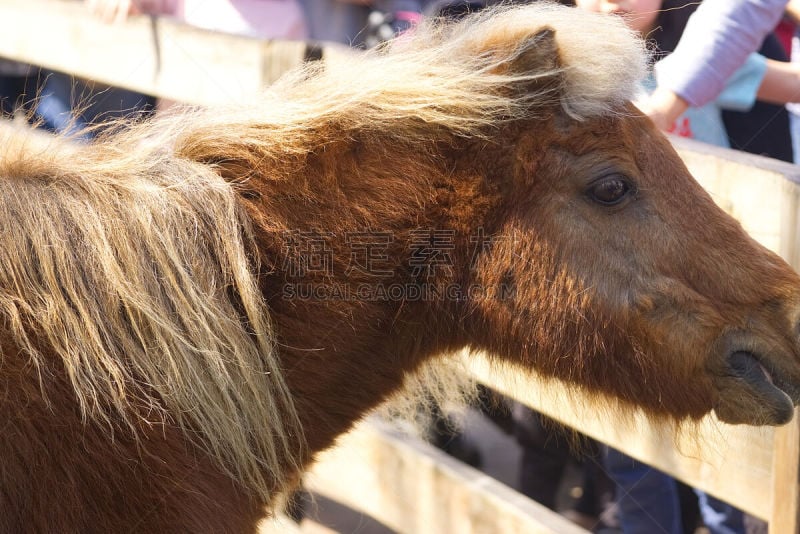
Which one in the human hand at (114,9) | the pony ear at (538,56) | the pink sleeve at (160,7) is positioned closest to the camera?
the pony ear at (538,56)

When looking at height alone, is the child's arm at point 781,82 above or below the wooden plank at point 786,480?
above

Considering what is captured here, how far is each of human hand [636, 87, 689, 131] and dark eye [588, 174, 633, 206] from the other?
798mm

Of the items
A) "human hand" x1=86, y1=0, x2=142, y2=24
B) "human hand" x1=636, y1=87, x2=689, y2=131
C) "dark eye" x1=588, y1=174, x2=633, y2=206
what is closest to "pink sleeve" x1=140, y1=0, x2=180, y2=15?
"human hand" x1=86, y1=0, x2=142, y2=24

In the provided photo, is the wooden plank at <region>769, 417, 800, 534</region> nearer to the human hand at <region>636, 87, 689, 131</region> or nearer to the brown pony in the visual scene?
the brown pony

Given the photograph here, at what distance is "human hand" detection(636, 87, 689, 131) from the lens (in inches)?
107

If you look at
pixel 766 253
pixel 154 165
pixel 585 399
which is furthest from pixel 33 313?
pixel 766 253

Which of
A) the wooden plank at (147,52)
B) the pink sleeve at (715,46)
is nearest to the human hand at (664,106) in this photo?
the pink sleeve at (715,46)

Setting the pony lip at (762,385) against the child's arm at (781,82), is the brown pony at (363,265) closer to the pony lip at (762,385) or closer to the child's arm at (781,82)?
the pony lip at (762,385)

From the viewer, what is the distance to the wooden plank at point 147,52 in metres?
3.68

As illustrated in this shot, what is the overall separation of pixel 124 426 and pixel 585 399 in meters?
1.17

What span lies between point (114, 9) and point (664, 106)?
10.1ft

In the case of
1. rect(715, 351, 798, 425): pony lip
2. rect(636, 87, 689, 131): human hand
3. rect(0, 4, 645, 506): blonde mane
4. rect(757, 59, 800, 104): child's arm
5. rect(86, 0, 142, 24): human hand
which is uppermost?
rect(86, 0, 142, 24): human hand

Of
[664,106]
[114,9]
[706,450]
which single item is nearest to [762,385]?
[706,450]

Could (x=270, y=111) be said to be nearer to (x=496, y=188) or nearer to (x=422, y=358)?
(x=496, y=188)
